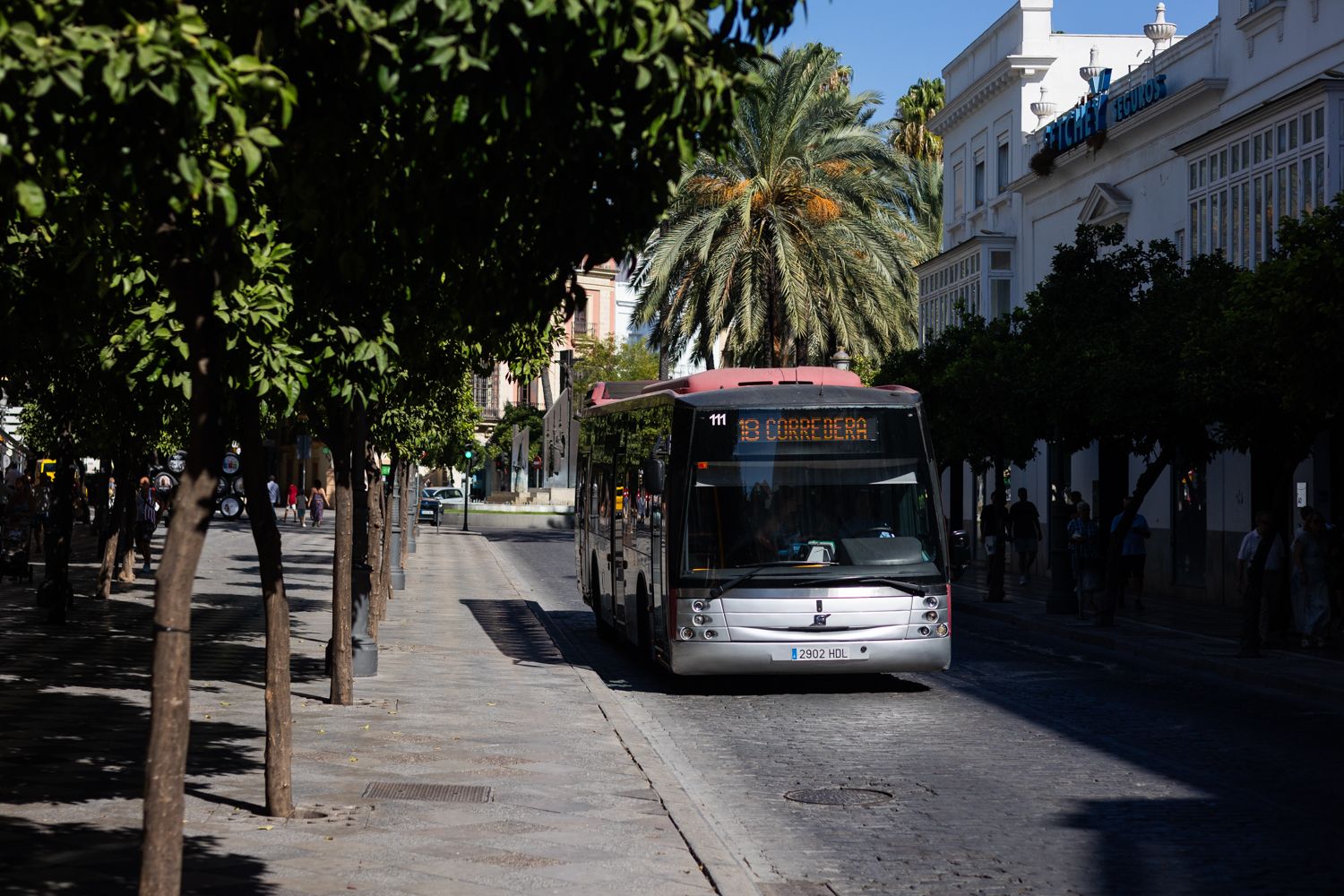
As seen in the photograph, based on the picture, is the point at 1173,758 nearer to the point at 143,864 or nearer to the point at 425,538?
the point at 143,864

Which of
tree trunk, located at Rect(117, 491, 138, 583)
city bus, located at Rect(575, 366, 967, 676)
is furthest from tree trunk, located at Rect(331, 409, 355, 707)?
tree trunk, located at Rect(117, 491, 138, 583)

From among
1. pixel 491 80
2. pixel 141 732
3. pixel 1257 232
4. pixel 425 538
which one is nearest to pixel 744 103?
pixel 1257 232

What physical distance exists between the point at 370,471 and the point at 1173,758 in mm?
15635

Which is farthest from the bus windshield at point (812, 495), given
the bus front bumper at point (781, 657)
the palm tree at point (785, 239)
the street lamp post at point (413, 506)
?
the street lamp post at point (413, 506)

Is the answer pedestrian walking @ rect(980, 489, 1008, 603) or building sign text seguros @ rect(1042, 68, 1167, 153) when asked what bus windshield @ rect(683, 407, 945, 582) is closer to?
pedestrian walking @ rect(980, 489, 1008, 603)

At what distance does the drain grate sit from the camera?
9422 millimetres

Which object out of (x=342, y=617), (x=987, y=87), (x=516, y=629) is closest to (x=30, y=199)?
(x=342, y=617)

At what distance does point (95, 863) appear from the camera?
7.38 m

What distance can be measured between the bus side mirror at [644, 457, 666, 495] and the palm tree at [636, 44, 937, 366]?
22.2 meters

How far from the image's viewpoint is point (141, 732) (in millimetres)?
11555

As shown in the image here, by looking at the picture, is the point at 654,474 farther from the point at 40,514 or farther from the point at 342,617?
the point at 40,514

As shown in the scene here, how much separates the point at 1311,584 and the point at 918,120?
1810 inches

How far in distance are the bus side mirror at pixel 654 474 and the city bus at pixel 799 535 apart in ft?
0.06

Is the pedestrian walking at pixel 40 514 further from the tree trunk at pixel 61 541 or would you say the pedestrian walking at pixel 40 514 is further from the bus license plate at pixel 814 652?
the bus license plate at pixel 814 652
